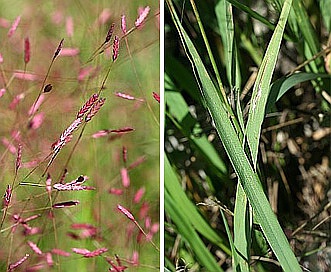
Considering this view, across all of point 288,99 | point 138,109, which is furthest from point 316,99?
point 138,109

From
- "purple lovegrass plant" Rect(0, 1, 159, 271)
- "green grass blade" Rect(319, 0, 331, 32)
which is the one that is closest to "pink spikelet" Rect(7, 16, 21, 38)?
"purple lovegrass plant" Rect(0, 1, 159, 271)

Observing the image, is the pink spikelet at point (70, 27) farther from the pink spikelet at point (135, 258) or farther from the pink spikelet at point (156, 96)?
the pink spikelet at point (135, 258)

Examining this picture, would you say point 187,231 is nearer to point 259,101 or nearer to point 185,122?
point 185,122

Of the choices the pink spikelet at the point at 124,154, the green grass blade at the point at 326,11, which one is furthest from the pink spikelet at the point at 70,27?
the green grass blade at the point at 326,11

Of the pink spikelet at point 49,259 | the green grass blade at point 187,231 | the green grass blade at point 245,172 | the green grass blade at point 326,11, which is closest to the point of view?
the green grass blade at point 245,172

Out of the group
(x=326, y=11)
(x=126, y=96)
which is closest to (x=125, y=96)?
(x=126, y=96)

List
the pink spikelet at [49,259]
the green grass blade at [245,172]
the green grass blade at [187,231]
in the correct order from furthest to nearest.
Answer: the green grass blade at [187,231]
the pink spikelet at [49,259]
the green grass blade at [245,172]
